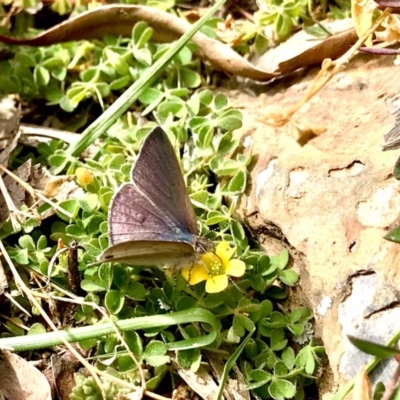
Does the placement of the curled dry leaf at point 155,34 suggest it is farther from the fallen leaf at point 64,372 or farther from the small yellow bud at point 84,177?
the fallen leaf at point 64,372

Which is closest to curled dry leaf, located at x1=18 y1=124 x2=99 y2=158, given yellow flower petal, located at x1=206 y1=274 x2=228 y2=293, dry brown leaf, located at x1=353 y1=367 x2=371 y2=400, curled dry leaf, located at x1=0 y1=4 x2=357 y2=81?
curled dry leaf, located at x1=0 y1=4 x2=357 y2=81

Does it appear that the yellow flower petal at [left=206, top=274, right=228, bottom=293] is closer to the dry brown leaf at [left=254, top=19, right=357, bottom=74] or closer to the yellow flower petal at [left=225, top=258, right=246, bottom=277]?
the yellow flower petal at [left=225, top=258, right=246, bottom=277]

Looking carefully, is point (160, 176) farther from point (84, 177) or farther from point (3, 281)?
point (3, 281)

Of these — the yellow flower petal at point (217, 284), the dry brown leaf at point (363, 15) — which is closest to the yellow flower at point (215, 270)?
the yellow flower petal at point (217, 284)

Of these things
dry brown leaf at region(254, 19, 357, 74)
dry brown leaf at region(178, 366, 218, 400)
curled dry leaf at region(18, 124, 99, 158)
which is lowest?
dry brown leaf at region(178, 366, 218, 400)

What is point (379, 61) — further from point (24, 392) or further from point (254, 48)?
point (24, 392)

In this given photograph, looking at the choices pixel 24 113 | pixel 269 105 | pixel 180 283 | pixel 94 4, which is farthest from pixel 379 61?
pixel 24 113

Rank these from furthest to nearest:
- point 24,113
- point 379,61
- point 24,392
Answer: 1. point 24,113
2. point 379,61
3. point 24,392
